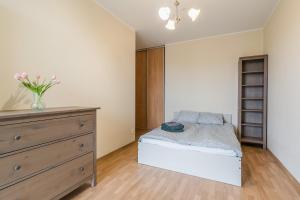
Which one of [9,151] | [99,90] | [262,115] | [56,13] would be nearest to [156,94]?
[99,90]

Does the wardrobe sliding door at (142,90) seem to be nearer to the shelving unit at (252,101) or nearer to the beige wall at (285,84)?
the shelving unit at (252,101)

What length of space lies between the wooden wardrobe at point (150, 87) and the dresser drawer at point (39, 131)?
299cm

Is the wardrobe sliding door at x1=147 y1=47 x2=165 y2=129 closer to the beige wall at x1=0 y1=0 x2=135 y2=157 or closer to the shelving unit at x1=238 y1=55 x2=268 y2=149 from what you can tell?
the beige wall at x1=0 y1=0 x2=135 y2=157

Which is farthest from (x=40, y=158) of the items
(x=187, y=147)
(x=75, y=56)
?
(x=187, y=147)

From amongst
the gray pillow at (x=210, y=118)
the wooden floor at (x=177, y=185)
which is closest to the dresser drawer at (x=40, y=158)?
the wooden floor at (x=177, y=185)

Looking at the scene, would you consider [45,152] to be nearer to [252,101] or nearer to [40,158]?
[40,158]

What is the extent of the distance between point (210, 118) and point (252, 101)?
976 millimetres

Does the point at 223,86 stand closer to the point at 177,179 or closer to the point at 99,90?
the point at 177,179

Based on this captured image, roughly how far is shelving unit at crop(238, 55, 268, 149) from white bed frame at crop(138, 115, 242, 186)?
169cm

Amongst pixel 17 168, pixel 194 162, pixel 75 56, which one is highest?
pixel 75 56

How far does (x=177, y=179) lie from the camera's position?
6.84 ft

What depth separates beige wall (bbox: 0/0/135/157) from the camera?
1578 mm

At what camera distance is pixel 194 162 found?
2.18 meters

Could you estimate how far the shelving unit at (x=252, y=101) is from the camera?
10.8 feet
